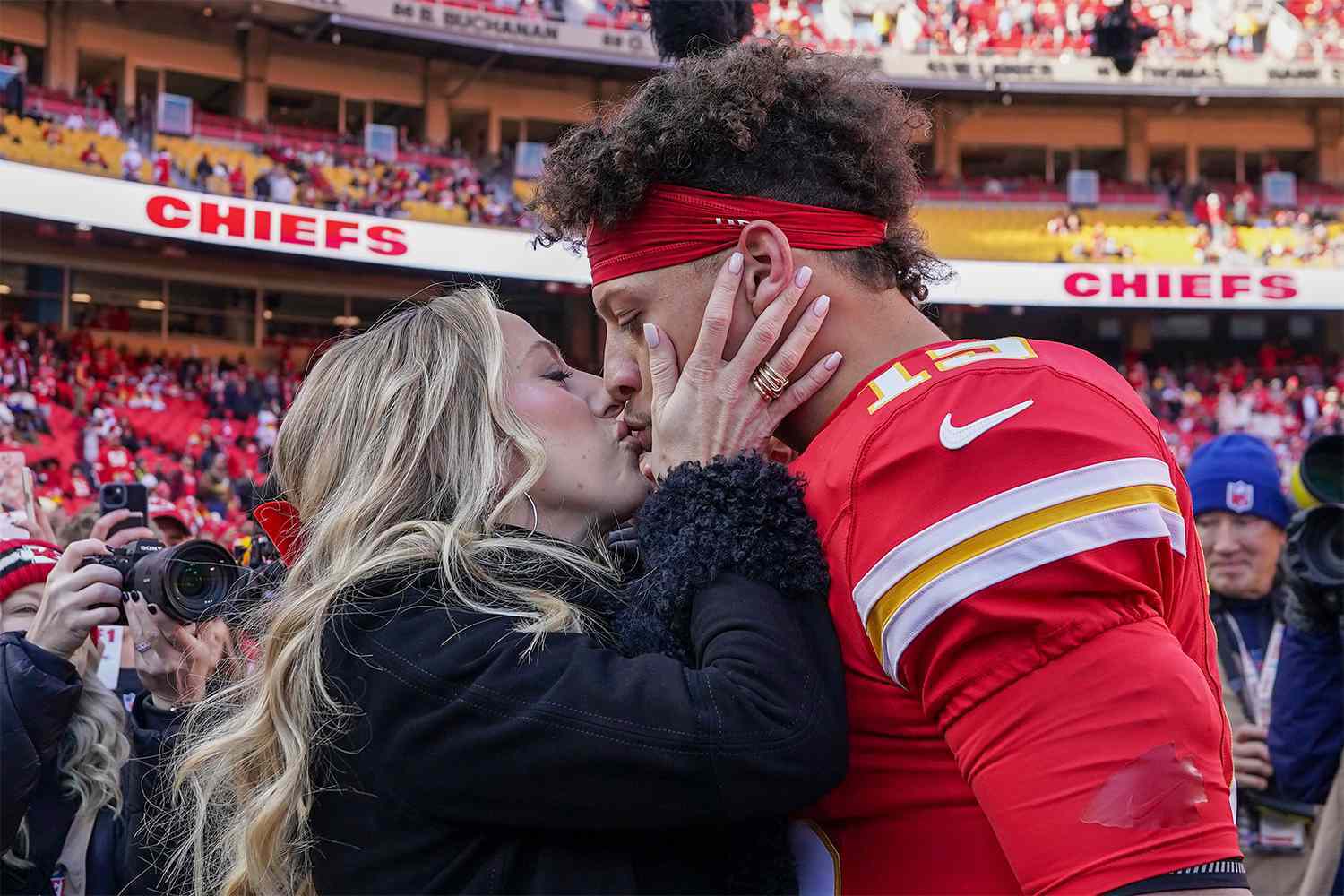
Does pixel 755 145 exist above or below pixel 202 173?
below

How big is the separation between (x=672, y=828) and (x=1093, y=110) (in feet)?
97.2

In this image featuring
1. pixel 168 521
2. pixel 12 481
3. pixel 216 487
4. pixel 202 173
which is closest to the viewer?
pixel 12 481

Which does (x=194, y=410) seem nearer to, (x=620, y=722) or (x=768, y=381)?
(x=768, y=381)

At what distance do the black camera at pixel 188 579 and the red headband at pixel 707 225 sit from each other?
1.41 meters

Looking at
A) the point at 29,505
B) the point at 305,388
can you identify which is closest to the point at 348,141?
the point at 29,505

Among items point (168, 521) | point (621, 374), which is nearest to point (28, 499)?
point (168, 521)

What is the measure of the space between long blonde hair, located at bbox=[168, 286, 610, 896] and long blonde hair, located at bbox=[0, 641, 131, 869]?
915 millimetres

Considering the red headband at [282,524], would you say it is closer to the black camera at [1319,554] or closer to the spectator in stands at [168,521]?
the black camera at [1319,554]

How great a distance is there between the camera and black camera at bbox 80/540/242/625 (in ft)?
9.01

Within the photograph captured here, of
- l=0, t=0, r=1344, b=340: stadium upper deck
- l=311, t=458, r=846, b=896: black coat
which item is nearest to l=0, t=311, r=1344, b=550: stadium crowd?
l=0, t=0, r=1344, b=340: stadium upper deck

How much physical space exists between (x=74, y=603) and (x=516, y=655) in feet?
5.40

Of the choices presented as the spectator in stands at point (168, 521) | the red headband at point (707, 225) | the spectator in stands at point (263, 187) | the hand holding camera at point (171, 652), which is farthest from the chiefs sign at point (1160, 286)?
the red headband at point (707, 225)

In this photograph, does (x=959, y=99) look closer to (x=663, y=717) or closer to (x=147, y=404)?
(x=147, y=404)

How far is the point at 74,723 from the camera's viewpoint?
3168 mm
